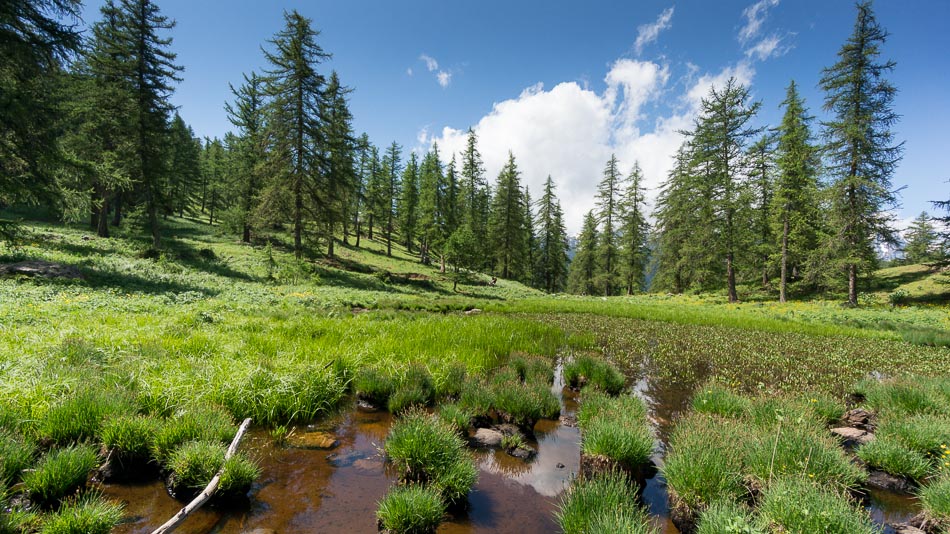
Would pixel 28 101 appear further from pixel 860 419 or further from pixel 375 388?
pixel 860 419

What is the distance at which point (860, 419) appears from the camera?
698cm

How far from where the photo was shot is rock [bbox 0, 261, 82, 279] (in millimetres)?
14242

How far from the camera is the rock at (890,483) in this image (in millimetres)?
4879

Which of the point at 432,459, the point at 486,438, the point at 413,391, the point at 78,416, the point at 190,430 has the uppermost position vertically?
the point at 78,416

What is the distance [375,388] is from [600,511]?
4830 mm

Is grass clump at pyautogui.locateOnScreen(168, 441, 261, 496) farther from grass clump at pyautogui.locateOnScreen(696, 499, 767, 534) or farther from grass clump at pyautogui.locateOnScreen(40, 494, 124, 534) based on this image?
grass clump at pyautogui.locateOnScreen(696, 499, 767, 534)

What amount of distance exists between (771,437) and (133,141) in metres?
34.1

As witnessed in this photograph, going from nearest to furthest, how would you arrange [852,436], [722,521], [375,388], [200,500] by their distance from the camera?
[722,521] < [200,500] < [852,436] < [375,388]

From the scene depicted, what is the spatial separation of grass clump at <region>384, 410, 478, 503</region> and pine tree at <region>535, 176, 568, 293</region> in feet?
180

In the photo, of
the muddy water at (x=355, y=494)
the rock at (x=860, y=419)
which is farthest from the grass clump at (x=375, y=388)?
the rock at (x=860, y=419)

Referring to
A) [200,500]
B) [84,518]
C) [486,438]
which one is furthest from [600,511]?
[84,518]

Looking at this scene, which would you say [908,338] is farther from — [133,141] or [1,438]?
[133,141]

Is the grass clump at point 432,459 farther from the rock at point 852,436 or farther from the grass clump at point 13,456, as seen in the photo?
the rock at point 852,436

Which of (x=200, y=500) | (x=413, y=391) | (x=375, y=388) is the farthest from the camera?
(x=375, y=388)
